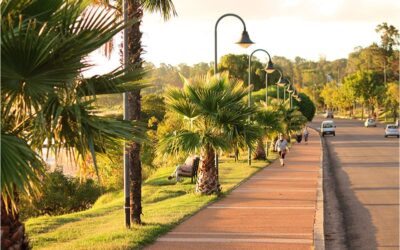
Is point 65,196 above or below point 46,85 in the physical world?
below

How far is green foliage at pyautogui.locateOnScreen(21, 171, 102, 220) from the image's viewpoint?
2858 centimetres

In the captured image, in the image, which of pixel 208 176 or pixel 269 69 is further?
pixel 269 69

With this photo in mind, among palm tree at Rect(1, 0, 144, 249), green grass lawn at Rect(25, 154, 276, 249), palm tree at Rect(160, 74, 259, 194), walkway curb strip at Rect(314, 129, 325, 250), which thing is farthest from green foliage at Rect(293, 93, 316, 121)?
palm tree at Rect(1, 0, 144, 249)

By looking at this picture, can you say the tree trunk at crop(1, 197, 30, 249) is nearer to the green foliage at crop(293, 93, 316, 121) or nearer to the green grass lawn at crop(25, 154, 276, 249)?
the green grass lawn at crop(25, 154, 276, 249)

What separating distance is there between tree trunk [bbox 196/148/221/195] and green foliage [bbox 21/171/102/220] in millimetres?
10562

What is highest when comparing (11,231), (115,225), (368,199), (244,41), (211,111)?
(244,41)

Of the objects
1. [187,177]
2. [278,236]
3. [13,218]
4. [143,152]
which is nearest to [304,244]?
[278,236]

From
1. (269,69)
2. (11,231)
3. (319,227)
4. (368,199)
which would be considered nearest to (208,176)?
(368,199)

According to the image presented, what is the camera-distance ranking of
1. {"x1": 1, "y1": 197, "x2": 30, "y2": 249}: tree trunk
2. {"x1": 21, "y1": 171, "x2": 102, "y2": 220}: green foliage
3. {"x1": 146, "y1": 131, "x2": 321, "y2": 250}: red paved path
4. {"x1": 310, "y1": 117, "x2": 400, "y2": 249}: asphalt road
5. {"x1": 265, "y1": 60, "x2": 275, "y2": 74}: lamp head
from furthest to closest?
{"x1": 265, "y1": 60, "x2": 275, "y2": 74}: lamp head, {"x1": 21, "y1": 171, "x2": 102, "y2": 220}: green foliage, {"x1": 310, "y1": 117, "x2": 400, "y2": 249}: asphalt road, {"x1": 146, "y1": 131, "x2": 321, "y2": 250}: red paved path, {"x1": 1, "y1": 197, "x2": 30, "y2": 249}: tree trunk

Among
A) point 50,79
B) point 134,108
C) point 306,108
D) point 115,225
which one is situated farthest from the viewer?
point 306,108

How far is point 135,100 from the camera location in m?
13.2

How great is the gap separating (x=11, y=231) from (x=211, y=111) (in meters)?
11.1

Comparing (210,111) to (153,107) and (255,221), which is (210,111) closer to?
(255,221)

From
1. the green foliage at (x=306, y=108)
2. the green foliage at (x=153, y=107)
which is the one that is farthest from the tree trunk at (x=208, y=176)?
the green foliage at (x=306, y=108)
